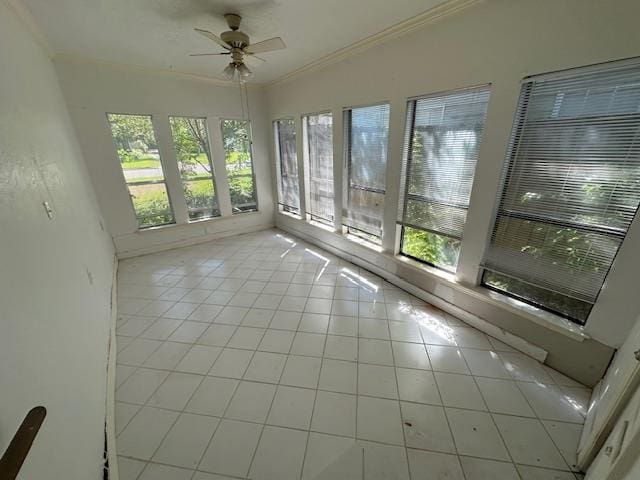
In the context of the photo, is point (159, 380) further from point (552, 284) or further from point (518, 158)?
point (518, 158)

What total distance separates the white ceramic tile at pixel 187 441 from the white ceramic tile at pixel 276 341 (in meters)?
0.66

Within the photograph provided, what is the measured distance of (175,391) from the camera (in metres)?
1.89

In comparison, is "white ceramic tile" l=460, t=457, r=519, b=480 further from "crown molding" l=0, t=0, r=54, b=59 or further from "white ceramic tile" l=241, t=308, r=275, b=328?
"crown molding" l=0, t=0, r=54, b=59

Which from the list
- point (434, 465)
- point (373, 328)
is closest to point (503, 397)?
point (434, 465)

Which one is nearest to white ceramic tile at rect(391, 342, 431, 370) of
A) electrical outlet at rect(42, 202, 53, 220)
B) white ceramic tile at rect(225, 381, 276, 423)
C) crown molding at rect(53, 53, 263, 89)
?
white ceramic tile at rect(225, 381, 276, 423)

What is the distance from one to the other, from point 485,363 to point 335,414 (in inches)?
51.4

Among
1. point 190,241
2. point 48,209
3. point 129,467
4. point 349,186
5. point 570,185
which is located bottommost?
point 129,467

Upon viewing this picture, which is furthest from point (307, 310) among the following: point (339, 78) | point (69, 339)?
point (339, 78)

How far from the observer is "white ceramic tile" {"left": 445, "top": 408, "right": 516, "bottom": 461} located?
1478mm

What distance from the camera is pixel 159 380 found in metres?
1.97

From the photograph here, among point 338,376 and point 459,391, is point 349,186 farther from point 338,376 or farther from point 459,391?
point 459,391

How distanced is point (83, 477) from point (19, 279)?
0.94m

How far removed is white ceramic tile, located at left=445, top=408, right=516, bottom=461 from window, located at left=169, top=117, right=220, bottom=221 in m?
4.60

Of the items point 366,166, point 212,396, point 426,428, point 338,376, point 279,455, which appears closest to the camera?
point 279,455
